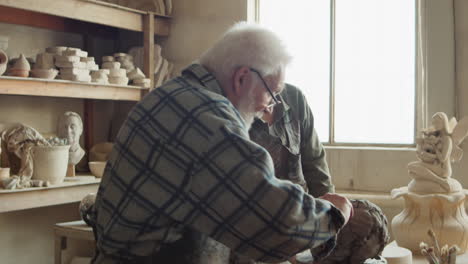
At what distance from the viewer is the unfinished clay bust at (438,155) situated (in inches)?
120

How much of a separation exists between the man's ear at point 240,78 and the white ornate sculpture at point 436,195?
173 centimetres

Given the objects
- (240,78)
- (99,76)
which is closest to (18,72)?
(99,76)

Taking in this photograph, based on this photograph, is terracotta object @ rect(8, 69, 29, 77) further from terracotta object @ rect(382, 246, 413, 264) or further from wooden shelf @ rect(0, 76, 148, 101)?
terracotta object @ rect(382, 246, 413, 264)

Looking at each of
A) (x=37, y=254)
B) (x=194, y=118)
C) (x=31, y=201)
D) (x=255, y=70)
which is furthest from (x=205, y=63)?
(x=37, y=254)

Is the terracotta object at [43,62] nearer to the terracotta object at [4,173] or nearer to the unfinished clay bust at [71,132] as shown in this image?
the unfinished clay bust at [71,132]

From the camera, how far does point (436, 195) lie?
9.82 feet

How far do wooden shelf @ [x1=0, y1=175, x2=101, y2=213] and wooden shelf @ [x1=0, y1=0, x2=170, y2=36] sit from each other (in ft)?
3.76

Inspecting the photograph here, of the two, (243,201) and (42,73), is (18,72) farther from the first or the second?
(243,201)

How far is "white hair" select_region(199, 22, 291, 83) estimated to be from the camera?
1642 millimetres

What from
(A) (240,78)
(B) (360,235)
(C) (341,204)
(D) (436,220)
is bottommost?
(D) (436,220)

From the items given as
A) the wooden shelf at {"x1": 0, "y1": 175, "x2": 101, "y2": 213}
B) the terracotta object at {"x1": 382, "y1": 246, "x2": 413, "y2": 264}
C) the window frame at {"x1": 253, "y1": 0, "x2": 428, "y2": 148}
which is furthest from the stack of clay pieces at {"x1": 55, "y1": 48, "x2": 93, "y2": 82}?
the terracotta object at {"x1": 382, "y1": 246, "x2": 413, "y2": 264}

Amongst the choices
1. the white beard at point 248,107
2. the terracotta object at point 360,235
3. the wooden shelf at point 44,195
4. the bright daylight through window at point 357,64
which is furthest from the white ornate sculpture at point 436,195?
the wooden shelf at point 44,195

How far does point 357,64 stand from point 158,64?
1569 mm

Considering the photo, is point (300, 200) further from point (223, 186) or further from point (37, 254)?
point (37, 254)
